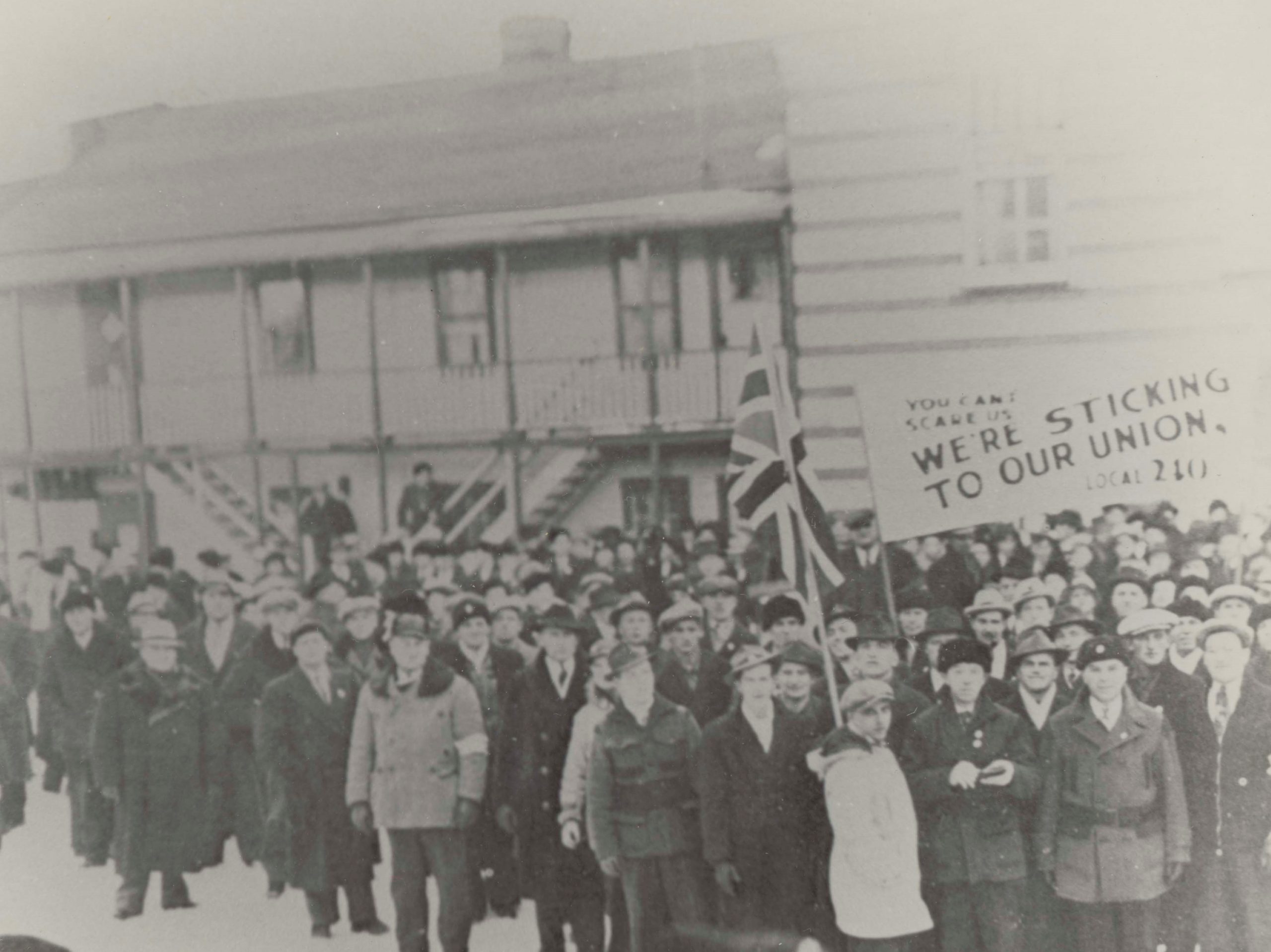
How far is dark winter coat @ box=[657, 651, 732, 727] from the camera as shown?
12.8 feet

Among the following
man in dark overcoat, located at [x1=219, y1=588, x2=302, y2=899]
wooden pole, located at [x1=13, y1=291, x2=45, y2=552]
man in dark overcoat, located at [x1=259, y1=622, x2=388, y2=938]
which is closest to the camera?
man in dark overcoat, located at [x1=259, y1=622, x2=388, y2=938]

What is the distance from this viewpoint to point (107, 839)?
4539 mm

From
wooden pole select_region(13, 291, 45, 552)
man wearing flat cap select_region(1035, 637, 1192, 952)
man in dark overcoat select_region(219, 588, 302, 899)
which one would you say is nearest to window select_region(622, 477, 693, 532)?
man in dark overcoat select_region(219, 588, 302, 899)

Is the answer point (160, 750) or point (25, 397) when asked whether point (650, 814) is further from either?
point (25, 397)

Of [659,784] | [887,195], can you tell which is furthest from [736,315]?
[659,784]

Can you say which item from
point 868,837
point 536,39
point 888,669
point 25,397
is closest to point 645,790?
point 868,837

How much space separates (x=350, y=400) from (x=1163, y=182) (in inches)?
125

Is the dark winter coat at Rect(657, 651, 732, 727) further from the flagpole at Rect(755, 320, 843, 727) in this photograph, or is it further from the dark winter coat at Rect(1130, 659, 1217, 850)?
the dark winter coat at Rect(1130, 659, 1217, 850)

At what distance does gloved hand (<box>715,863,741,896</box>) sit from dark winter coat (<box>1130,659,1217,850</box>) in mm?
1546

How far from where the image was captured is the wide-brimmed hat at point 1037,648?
3.80 meters

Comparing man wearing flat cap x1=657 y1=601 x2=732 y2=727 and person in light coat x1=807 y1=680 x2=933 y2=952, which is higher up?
man wearing flat cap x1=657 y1=601 x2=732 y2=727

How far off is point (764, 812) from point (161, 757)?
237 centimetres

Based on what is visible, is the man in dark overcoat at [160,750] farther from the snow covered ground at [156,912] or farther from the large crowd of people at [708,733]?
the snow covered ground at [156,912]

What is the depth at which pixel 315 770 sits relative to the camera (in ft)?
13.6
